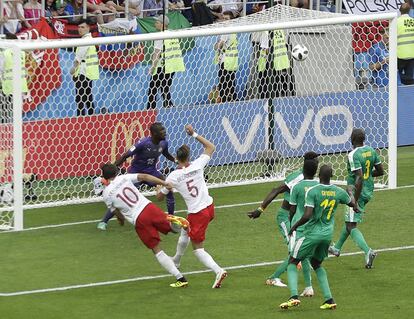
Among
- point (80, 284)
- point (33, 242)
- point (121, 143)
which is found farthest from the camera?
point (121, 143)

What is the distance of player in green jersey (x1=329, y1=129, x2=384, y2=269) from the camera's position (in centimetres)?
1870

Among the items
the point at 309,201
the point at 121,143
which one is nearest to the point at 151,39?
the point at 121,143

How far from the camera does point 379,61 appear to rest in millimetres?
26281

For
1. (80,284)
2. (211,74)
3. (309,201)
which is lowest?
(80,284)

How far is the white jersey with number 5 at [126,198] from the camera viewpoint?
17500 millimetres

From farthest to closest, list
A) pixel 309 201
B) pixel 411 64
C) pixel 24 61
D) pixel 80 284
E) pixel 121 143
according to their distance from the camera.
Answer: pixel 411 64
pixel 121 143
pixel 24 61
pixel 80 284
pixel 309 201

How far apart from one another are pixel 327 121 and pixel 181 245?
8872mm

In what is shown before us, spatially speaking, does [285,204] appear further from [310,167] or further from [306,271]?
[310,167]

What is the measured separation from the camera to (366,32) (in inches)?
1054

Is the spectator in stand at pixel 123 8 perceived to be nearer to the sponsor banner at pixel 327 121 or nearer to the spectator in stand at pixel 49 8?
the spectator in stand at pixel 49 8

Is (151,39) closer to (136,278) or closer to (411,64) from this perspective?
(136,278)

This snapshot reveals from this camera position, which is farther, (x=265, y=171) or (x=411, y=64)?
(x=411, y=64)

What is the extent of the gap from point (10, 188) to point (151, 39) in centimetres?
374

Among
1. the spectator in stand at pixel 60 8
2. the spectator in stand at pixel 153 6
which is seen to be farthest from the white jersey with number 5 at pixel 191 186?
the spectator in stand at pixel 153 6
